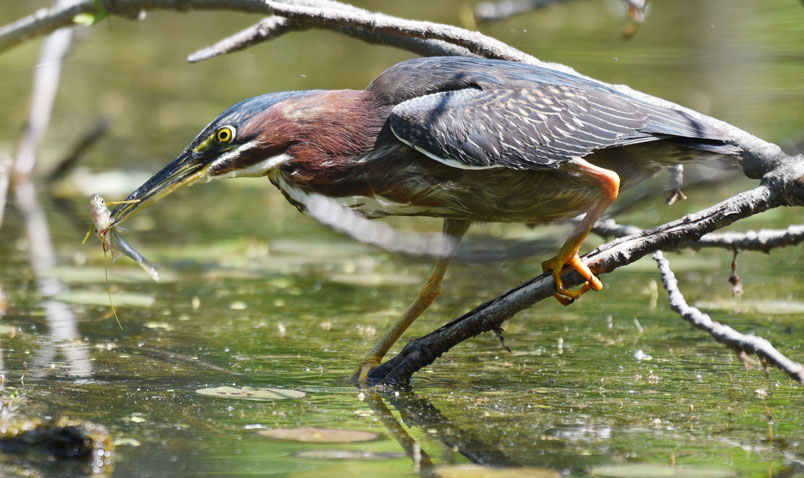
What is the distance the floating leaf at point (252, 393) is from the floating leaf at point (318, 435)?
406 mm

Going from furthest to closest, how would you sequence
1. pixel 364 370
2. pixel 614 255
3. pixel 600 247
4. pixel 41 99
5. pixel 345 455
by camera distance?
pixel 41 99 < pixel 364 370 < pixel 600 247 < pixel 614 255 < pixel 345 455

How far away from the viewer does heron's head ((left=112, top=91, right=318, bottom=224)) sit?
4.06 meters

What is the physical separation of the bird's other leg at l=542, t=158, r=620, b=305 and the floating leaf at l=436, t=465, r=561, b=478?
1.02 metres

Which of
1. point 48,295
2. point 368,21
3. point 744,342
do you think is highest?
point 368,21

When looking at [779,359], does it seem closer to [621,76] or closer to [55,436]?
[55,436]

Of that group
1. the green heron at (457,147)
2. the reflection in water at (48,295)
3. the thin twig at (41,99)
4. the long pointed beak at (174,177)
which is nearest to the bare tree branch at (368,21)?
the green heron at (457,147)

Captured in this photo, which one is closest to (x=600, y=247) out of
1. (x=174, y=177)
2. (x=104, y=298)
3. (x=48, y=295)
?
(x=174, y=177)

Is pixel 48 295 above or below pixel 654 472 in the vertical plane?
below

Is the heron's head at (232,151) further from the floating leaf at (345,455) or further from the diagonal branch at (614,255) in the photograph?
the floating leaf at (345,455)

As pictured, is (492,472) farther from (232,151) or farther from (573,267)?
(232,151)

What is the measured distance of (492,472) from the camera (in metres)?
2.96

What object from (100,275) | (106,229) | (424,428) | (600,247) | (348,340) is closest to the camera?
(424,428)

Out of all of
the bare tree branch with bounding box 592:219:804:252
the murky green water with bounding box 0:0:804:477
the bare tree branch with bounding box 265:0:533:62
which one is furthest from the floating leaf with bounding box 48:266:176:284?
the bare tree branch with bounding box 592:219:804:252

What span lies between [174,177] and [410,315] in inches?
42.4
